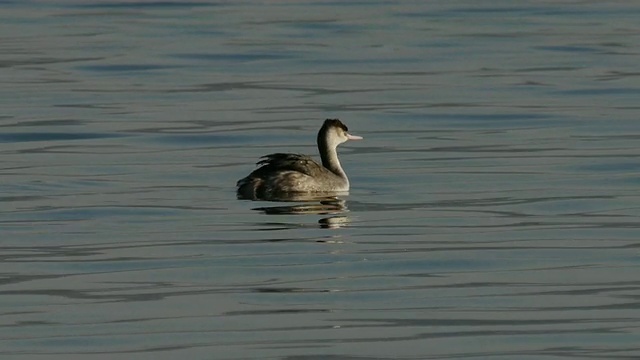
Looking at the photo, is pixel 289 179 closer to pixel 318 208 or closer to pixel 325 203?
pixel 325 203

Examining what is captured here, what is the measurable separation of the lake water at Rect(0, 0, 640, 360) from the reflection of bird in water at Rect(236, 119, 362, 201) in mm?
243

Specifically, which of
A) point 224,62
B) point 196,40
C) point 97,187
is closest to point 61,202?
point 97,187

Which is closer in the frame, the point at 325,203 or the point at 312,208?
the point at 312,208

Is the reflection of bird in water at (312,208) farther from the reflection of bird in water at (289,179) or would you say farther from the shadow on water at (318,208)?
the reflection of bird in water at (289,179)

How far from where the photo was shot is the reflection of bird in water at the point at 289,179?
17562mm

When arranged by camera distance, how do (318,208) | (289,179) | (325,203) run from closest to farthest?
1. (318,208)
2. (325,203)
3. (289,179)

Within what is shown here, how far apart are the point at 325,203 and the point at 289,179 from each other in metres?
0.40

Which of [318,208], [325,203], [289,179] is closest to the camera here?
[318,208]

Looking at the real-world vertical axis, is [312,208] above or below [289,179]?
below

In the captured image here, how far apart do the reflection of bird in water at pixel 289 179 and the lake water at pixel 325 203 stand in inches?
9.6

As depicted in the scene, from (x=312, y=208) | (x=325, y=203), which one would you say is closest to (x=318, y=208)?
(x=312, y=208)

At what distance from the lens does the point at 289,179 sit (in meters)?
17.7

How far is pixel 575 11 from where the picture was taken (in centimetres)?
4038

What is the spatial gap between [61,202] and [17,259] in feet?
10.8
